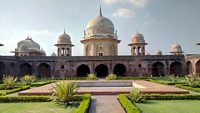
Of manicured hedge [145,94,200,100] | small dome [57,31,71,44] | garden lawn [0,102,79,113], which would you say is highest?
small dome [57,31,71,44]

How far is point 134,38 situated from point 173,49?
11.3m

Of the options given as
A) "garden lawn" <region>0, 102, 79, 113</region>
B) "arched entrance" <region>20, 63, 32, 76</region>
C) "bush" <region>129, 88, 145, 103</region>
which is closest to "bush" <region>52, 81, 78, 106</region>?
"garden lawn" <region>0, 102, 79, 113</region>

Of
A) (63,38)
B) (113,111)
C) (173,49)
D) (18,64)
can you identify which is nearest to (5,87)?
(113,111)

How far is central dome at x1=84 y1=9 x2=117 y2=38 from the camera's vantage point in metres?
35.6

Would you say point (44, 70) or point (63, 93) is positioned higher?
point (44, 70)

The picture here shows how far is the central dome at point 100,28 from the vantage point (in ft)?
117

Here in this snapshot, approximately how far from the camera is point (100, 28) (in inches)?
1401

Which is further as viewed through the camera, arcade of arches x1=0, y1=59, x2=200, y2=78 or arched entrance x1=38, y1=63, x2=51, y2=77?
arched entrance x1=38, y1=63, x2=51, y2=77

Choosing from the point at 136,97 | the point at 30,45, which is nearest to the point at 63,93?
the point at 136,97

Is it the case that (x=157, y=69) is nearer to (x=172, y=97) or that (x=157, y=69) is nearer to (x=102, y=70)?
(x=102, y=70)

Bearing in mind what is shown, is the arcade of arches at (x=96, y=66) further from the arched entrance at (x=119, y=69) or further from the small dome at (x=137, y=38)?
the small dome at (x=137, y=38)

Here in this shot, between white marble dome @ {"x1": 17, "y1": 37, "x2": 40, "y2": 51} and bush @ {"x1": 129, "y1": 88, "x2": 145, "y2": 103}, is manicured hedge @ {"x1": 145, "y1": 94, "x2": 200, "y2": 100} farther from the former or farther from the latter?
white marble dome @ {"x1": 17, "y1": 37, "x2": 40, "y2": 51}

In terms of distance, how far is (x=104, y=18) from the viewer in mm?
37125

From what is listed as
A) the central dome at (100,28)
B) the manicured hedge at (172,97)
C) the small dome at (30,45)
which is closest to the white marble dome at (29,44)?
the small dome at (30,45)
